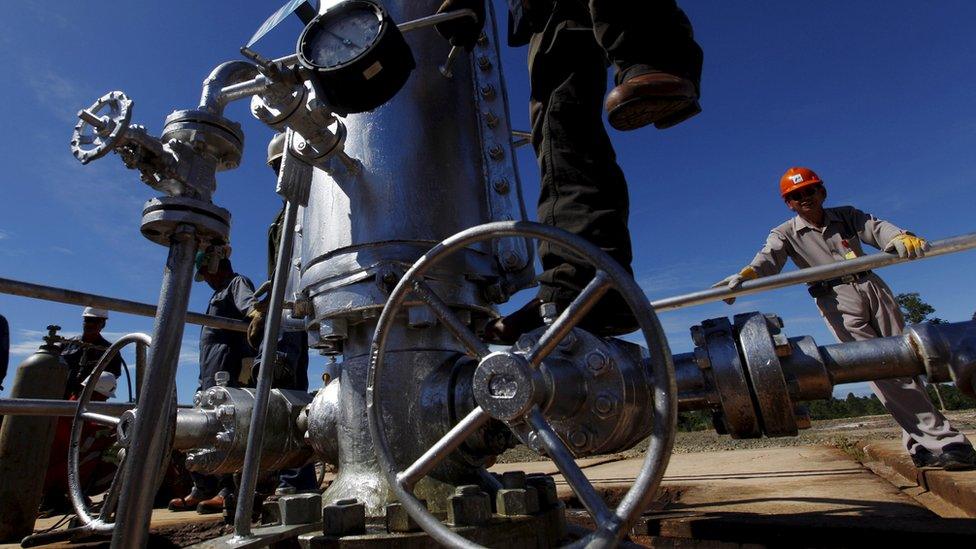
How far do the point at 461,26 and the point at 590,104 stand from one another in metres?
0.35

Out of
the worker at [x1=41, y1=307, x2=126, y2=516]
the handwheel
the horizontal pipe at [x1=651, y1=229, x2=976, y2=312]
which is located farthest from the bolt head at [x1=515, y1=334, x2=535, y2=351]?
the worker at [x1=41, y1=307, x2=126, y2=516]

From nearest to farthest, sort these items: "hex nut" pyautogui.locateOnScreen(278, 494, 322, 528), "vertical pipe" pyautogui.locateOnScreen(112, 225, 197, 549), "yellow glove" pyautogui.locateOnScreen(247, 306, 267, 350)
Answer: "vertical pipe" pyautogui.locateOnScreen(112, 225, 197, 549), "hex nut" pyautogui.locateOnScreen(278, 494, 322, 528), "yellow glove" pyautogui.locateOnScreen(247, 306, 267, 350)

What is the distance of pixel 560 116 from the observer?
1.15 metres

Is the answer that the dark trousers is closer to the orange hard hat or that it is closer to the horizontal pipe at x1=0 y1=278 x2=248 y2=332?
the horizontal pipe at x1=0 y1=278 x2=248 y2=332

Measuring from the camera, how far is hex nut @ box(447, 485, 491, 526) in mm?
906

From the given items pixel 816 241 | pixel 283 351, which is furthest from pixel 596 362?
pixel 816 241

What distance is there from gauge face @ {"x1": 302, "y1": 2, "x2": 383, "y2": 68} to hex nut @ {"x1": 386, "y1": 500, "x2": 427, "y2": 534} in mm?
773

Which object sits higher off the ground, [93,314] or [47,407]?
[93,314]

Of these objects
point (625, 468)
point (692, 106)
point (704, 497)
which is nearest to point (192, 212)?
point (692, 106)

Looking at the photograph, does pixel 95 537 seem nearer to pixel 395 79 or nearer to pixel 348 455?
pixel 348 455

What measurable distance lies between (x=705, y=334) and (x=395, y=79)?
2.31ft

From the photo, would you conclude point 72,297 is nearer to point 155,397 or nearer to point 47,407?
point 47,407

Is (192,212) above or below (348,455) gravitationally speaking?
above

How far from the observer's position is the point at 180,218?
0.87 meters
